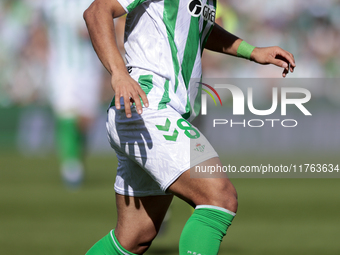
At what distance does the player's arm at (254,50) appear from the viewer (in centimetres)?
266

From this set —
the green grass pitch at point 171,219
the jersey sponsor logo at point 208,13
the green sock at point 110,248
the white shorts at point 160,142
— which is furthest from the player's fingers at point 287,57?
the green grass pitch at point 171,219

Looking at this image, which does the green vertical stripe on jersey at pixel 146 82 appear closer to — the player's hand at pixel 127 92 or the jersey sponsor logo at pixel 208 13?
the player's hand at pixel 127 92

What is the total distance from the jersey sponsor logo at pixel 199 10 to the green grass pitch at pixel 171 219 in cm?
188

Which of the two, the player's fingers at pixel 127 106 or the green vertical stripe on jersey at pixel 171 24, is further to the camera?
the green vertical stripe on jersey at pixel 171 24

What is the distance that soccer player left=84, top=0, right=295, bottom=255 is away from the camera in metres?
1.97

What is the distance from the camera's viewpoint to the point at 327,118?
35.8 feet

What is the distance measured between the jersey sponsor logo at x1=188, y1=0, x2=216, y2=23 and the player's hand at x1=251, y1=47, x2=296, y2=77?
0.35 metres

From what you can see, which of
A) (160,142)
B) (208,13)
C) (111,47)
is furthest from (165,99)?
(208,13)

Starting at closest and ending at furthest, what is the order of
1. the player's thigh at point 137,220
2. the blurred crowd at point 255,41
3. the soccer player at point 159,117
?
1. the soccer player at point 159,117
2. the player's thigh at point 137,220
3. the blurred crowd at point 255,41

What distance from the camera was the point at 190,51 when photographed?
2.37 meters

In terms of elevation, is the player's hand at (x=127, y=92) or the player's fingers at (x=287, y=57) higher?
the player's fingers at (x=287, y=57)

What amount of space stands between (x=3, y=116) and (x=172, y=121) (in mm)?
10364

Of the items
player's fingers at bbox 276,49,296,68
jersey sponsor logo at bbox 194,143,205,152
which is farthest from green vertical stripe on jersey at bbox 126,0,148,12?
player's fingers at bbox 276,49,296,68

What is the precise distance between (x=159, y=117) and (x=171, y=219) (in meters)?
2.96
